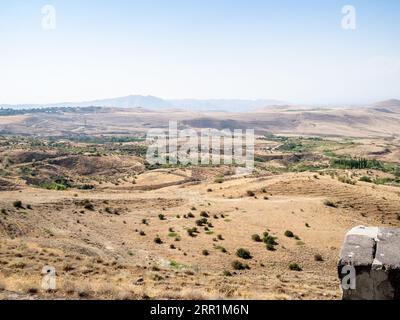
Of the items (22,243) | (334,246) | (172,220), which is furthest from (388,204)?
(22,243)

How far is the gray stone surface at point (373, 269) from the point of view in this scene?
20.9 ft

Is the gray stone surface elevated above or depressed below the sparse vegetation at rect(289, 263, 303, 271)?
above

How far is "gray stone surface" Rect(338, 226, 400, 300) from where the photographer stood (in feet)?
20.9

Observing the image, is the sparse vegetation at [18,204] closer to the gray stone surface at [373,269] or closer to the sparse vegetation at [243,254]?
the sparse vegetation at [243,254]

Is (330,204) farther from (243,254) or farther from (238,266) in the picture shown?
(238,266)

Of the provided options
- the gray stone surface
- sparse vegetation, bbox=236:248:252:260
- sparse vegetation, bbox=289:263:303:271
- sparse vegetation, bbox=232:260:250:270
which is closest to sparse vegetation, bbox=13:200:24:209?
sparse vegetation, bbox=236:248:252:260

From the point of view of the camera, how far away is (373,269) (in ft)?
21.2

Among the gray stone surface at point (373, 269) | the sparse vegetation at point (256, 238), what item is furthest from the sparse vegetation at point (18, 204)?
the gray stone surface at point (373, 269)

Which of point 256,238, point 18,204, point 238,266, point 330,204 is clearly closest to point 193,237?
point 256,238

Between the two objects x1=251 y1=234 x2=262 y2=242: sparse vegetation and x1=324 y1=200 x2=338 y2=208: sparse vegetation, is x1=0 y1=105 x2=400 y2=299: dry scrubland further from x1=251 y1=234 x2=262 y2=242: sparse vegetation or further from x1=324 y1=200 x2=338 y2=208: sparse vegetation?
x1=251 y1=234 x2=262 y2=242: sparse vegetation
